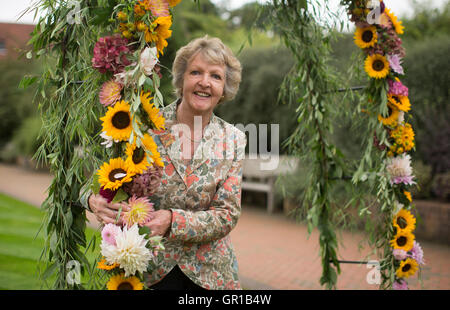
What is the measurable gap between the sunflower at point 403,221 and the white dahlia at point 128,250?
5.93ft

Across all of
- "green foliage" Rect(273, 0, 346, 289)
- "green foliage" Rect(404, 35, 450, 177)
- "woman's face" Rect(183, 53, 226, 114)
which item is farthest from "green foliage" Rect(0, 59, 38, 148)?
"woman's face" Rect(183, 53, 226, 114)

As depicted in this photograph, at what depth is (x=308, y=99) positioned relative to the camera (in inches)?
121

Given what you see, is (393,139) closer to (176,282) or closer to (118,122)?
(176,282)

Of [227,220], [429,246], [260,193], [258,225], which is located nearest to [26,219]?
[258,225]

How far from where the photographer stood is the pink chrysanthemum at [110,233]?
153 cm

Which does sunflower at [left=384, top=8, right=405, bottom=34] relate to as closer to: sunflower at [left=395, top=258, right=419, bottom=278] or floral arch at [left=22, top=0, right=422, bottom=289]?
floral arch at [left=22, top=0, right=422, bottom=289]

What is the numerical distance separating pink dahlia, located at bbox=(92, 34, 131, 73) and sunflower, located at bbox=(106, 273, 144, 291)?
0.87m

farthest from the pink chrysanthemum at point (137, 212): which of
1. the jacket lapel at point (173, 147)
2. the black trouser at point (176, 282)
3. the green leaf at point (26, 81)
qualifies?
the green leaf at point (26, 81)

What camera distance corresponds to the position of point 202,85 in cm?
204

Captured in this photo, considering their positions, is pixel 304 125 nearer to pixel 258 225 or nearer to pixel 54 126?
pixel 54 126

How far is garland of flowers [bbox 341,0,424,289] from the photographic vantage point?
2.61m

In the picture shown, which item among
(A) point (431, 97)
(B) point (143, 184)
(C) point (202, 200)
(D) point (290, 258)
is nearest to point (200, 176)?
(C) point (202, 200)

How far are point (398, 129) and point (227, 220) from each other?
1.42 meters

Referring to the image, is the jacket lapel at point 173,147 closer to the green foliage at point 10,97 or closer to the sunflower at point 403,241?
the sunflower at point 403,241
